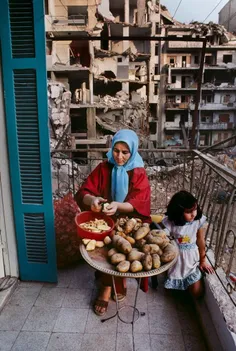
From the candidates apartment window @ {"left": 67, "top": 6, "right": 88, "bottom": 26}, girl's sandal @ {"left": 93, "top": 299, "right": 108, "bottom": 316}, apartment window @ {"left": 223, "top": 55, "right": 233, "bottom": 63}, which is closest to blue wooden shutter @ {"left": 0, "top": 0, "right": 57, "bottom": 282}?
girl's sandal @ {"left": 93, "top": 299, "right": 108, "bottom": 316}

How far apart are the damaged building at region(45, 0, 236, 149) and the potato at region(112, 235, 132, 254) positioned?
17.6 meters

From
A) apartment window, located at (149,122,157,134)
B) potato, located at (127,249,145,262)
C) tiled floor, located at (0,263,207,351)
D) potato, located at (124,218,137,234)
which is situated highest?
potato, located at (124,218,137,234)

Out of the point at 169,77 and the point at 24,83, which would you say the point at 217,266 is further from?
the point at 169,77

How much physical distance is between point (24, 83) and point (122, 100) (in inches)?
810

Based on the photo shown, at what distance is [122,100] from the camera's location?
21734 mm

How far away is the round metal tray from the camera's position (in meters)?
1.49

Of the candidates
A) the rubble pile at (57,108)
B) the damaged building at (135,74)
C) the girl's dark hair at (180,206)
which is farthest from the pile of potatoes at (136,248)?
the damaged building at (135,74)

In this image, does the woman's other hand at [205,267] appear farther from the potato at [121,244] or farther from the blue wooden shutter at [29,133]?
the blue wooden shutter at [29,133]

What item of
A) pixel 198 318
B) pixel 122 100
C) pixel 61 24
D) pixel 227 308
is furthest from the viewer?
pixel 122 100

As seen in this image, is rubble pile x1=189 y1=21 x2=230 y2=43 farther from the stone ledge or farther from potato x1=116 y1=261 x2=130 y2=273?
potato x1=116 y1=261 x2=130 y2=273

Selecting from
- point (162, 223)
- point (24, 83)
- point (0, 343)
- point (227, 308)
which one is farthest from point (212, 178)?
point (0, 343)

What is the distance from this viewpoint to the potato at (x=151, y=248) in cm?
164

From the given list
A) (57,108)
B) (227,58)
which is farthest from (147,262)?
(227,58)

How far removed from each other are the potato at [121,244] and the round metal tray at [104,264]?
11 centimetres
